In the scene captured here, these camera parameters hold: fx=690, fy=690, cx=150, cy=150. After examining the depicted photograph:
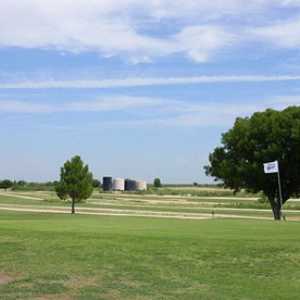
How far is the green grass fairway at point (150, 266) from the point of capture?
39.1ft

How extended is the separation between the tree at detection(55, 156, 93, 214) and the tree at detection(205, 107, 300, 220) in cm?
1328

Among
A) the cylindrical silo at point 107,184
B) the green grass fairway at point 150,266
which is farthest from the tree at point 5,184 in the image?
the green grass fairway at point 150,266

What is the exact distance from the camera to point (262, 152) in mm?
46438

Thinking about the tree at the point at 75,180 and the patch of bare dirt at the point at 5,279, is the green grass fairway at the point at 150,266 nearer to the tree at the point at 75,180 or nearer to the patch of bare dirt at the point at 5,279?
the patch of bare dirt at the point at 5,279

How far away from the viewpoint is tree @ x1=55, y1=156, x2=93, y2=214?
57844mm

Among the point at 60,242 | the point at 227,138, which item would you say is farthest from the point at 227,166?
the point at 60,242

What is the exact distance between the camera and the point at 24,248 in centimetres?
1792

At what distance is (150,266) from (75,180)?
43.6 meters

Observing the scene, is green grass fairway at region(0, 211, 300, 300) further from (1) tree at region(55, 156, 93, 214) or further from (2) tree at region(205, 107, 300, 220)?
(1) tree at region(55, 156, 93, 214)

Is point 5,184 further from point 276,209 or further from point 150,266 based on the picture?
point 150,266

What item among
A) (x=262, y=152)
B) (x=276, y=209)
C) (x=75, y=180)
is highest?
(x=262, y=152)

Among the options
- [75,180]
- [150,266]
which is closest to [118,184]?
[75,180]

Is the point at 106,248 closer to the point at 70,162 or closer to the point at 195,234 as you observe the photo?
the point at 195,234

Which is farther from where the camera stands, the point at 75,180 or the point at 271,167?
the point at 75,180
